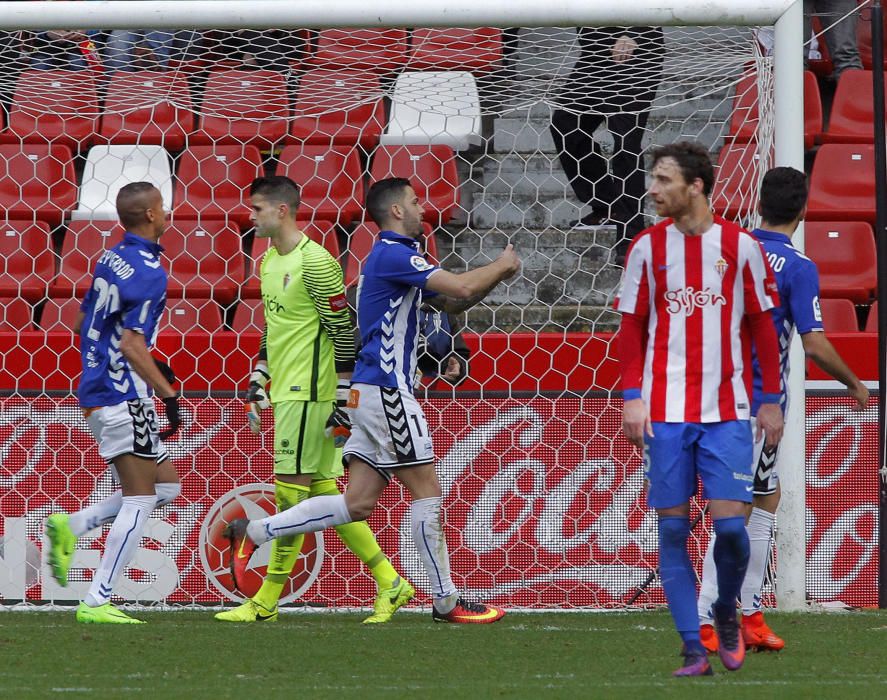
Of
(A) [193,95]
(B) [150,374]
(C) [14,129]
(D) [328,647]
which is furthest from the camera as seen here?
(C) [14,129]

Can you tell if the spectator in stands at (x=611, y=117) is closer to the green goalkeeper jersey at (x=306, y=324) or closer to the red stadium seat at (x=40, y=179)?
the green goalkeeper jersey at (x=306, y=324)

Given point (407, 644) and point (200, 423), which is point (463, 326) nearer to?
point (200, 423)

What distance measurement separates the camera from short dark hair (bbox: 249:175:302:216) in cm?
577

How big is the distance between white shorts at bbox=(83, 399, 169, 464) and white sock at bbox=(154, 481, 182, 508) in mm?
230

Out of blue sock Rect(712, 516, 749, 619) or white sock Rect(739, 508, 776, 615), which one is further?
white sock Rect(739, 508, 776, 615)

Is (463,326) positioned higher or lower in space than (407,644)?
higher

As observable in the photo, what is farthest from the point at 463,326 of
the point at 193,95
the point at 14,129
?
the point at 14,129

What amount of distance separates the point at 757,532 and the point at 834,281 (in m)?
3.31

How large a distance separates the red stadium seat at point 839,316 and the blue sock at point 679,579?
3.57 meters

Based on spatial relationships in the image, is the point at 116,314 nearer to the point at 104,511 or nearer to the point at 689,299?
the point at 104,511

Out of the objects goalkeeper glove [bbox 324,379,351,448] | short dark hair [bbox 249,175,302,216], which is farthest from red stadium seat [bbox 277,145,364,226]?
goalkeeper glove [bbox 324,379,351,448]

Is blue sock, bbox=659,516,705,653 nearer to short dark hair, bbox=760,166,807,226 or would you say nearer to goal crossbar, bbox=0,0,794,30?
short dark hair, bbox=760,166,807,226

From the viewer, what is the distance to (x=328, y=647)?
15.6 ft

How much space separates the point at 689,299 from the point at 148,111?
5.48 metres
